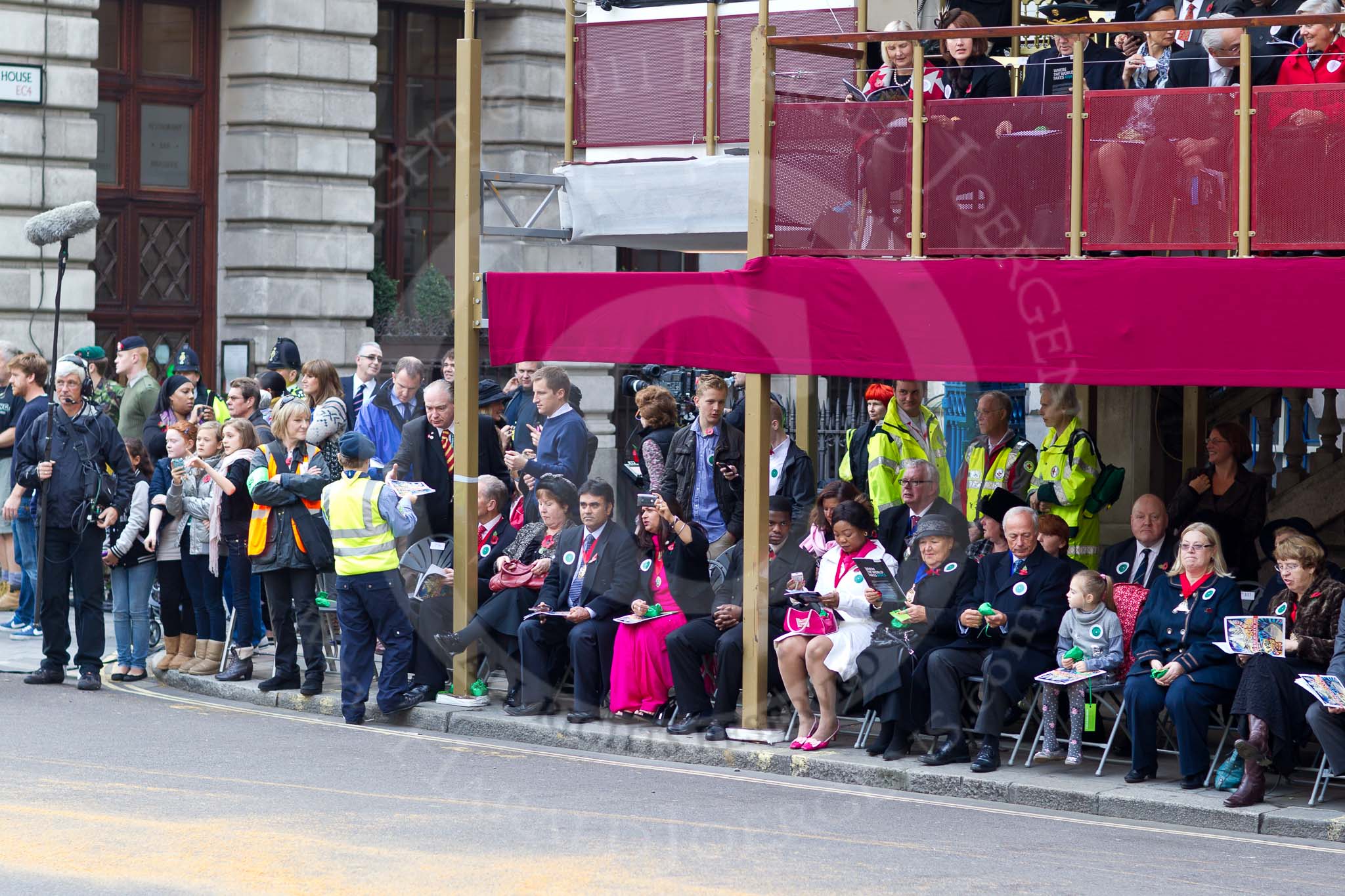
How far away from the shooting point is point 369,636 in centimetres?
1262

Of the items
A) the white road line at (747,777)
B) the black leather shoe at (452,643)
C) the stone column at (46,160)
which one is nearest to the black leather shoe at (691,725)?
the white road line at (747,777)

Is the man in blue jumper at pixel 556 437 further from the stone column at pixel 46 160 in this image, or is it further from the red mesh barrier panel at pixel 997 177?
the stone column at pixel 46 160

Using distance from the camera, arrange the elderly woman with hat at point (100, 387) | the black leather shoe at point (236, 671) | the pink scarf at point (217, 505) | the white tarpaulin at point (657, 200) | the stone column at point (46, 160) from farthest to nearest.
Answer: the stone column at point (46, 160) < the elderly woman with hat at point (100, 387) < the black leather shoe at point (236, 671) < the white tarpaulin at point (657, 200) < the pink scarf at point (217, 505)

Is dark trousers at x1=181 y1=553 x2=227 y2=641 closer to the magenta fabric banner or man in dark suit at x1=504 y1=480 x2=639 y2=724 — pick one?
man in dark suit at x1=504 y1=480 x2=639 y2=724

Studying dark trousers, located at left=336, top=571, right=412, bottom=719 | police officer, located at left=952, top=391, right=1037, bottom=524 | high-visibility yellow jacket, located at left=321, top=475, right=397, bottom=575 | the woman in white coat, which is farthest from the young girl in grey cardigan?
high-visibility yellow jacket, located at left=321, top=475, right=397, bottom=575

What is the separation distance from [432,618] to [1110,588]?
447 cm

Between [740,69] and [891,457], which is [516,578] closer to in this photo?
[891,457]

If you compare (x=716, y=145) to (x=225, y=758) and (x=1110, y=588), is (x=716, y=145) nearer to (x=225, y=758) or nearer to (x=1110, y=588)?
(x=1110, y=588)

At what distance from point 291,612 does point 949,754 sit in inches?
191

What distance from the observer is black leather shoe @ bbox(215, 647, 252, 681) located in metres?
13.8

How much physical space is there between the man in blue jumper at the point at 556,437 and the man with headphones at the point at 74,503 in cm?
281

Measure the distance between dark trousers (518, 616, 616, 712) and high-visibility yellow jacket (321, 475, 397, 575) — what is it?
3.30ft

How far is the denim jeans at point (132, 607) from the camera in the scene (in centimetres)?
1398

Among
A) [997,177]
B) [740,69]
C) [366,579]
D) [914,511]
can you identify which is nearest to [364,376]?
[366,579]
